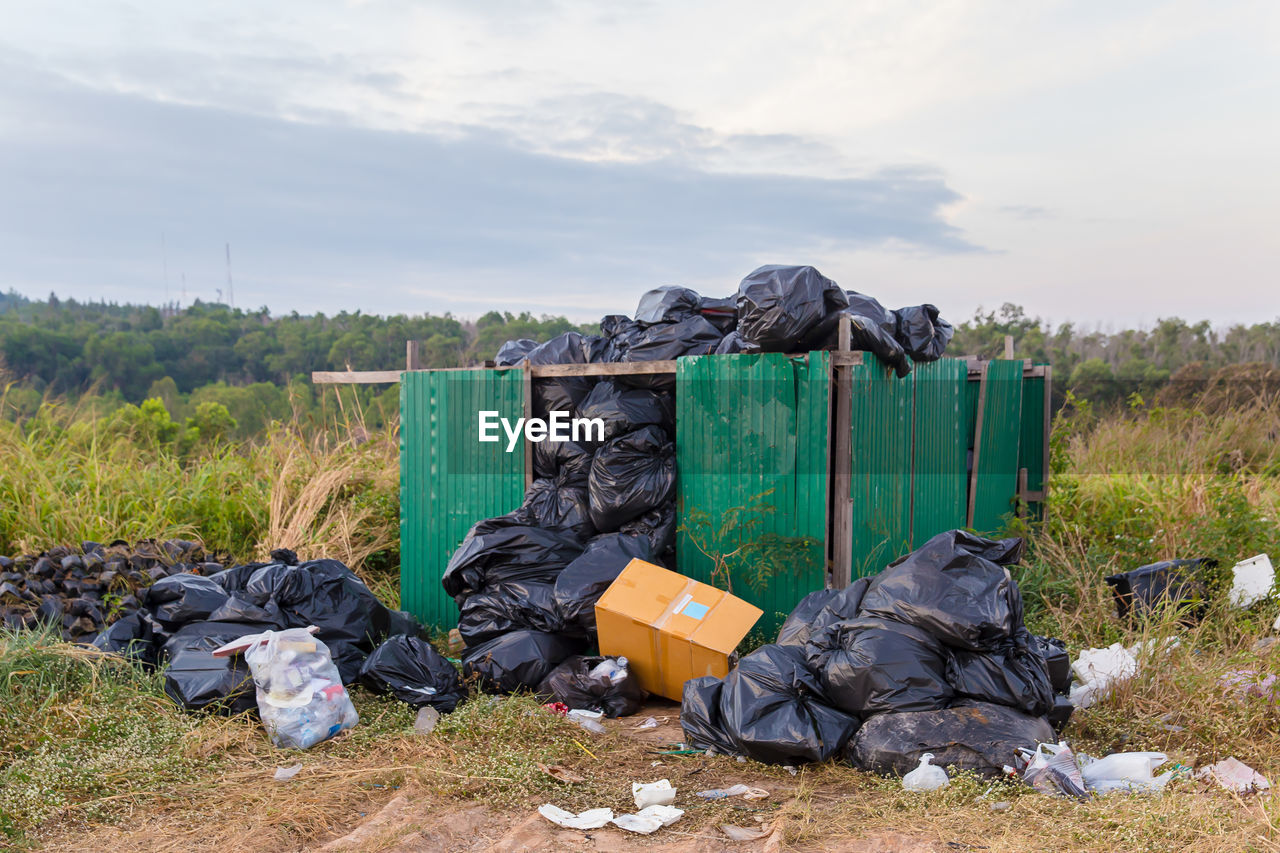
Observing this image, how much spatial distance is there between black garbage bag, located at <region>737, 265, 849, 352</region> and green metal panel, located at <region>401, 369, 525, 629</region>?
1.78 m

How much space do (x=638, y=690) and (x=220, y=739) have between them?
213cm

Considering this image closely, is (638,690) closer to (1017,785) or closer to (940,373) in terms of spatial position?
(1017,785)

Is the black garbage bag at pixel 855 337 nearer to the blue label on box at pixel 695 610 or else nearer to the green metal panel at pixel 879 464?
the green metal panel at pixel 879 464

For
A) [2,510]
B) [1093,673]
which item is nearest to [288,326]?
[2,510]

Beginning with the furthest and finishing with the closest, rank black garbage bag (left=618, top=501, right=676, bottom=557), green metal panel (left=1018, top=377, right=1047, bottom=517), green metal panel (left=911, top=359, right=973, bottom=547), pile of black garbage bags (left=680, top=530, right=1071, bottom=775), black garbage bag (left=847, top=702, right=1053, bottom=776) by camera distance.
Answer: green metal panel (left=1018, top=377, right=1047, bottom=517) → green metal panel (left=911, top=359, right=973, bottom=547) → black garbage bag (left=618, top=501, right=676, bottom=557) → pile of black garbage bags (left=680, top=530, right=1071, bottom=775) → black garbage bag (left=847, top=702, right=1053, bottom=776)

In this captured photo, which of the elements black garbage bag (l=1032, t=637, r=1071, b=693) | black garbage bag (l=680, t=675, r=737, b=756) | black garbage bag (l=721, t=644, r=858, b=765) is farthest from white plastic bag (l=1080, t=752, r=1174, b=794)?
black garbage bag (l=680, t=675, r=737, b=756)

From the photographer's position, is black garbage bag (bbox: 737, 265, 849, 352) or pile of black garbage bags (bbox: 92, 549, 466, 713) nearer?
pile of black garbage bags (bbox: 92, 549, 466, 713)

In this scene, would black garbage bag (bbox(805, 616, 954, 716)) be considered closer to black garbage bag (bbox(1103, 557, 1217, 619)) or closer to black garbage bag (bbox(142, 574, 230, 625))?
black garbage bag (bbox(1103, 557, 1217, 619))

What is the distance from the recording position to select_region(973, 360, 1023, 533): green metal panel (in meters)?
8.23

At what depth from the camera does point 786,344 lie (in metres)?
5.71

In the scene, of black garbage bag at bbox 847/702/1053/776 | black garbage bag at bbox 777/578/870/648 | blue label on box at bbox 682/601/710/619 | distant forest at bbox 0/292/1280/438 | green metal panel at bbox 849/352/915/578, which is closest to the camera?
black garbage bag at bbox 847/702/1053/776

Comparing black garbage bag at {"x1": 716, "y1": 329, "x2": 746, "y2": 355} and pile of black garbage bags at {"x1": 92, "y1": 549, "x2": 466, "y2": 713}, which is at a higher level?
black garbage bag at {"x1": 716, "y1": 329, "x2": 746, "y2": 355}

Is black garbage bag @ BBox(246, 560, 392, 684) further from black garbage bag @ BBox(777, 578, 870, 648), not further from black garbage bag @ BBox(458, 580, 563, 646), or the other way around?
black garbage bag @ BBox(777, 578, 870, 648)

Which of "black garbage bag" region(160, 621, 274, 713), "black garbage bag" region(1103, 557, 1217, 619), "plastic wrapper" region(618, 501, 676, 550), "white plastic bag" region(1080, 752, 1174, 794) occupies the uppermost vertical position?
"plastic wrapper" region(618, 501, 676, 550)
